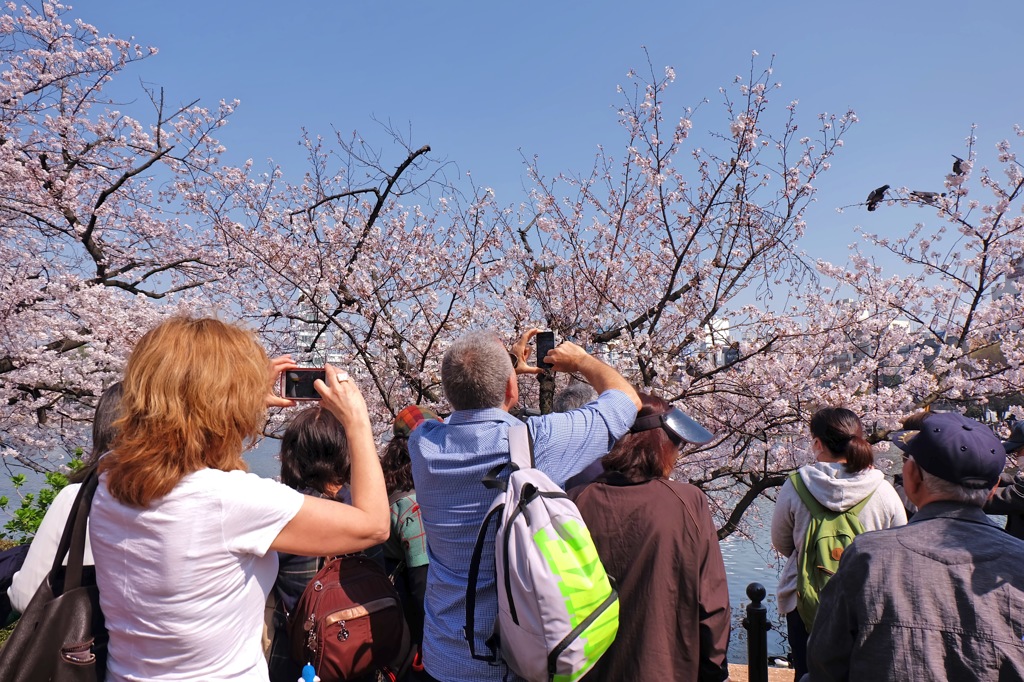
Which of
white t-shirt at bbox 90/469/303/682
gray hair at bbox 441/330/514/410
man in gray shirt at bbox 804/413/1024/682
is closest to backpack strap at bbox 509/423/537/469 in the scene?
gray hair at bbox 441/330/514/410

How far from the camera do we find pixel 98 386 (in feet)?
25.9

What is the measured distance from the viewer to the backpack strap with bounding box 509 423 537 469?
2.03 metres

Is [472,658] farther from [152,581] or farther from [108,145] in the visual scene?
[108,145]

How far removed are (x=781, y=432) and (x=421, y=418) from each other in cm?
505

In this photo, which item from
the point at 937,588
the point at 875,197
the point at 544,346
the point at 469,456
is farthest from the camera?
the point at 875,197

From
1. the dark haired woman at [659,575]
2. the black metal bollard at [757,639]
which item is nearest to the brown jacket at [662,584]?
the dark haired woman at [659,575]

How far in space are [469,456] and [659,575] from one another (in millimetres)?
706

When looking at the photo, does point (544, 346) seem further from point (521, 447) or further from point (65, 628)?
point (65, 628)

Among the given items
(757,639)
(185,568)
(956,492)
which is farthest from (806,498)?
(185,568)

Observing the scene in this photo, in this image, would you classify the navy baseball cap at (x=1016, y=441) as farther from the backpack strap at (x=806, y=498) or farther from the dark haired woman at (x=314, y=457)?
the dark haired woman at (x=314, y=457)

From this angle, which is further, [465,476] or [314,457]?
[314,457]

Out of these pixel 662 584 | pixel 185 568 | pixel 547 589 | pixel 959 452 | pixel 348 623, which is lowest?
pixel 348 623

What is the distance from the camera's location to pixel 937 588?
1.61m

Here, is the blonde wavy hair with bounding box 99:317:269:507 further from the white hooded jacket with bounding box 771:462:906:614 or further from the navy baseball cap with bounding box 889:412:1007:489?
the white hooded jacket with bounding box 771:462:906:614
